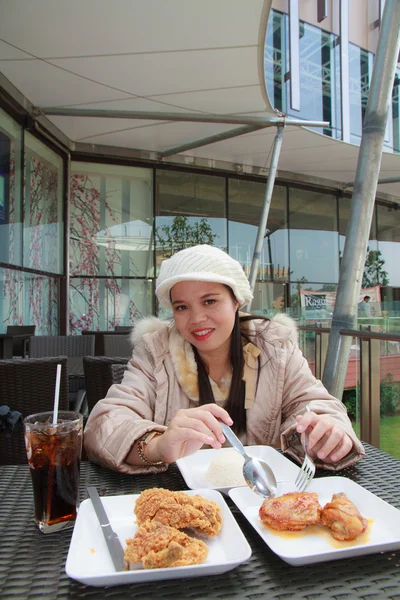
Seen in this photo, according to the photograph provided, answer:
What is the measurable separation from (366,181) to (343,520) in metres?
2.34

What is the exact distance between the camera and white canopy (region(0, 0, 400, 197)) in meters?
4.78

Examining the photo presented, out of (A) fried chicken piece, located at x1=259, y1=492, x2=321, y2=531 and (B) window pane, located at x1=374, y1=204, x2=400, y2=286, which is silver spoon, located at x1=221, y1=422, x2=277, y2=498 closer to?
(A) fried chicken piece, located at x1=259, y1=492, x2=321, y2=531

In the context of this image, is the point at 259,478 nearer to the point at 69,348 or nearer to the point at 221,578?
the point at 221,578

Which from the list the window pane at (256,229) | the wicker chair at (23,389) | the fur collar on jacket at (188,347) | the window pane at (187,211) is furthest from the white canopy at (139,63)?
the fur collar on jacket at (188,347)

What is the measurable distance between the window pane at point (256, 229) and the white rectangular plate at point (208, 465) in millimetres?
8817

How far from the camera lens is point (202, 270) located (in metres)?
1.50

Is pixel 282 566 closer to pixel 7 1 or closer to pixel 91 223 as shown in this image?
pixel 7 1

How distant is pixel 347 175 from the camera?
11258 millimetres

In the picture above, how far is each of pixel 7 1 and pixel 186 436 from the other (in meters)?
5.20

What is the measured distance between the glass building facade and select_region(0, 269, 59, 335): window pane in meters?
0.02

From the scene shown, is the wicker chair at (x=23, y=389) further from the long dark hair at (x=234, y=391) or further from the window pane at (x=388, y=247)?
the window pane at (x=388, y=247)

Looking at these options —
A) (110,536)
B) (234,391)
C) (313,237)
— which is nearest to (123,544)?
(110,536)

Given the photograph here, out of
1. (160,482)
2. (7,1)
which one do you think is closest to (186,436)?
(160,482)

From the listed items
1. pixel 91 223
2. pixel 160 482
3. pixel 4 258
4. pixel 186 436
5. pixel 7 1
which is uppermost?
pixel 7 1
